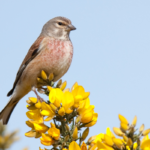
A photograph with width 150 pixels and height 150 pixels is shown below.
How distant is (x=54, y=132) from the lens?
212cm

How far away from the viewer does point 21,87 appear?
4.97 metres

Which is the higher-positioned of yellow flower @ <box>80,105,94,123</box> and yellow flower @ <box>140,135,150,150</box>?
yellow flower @ <box>80,105,94,123</box>

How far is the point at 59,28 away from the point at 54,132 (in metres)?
3.47

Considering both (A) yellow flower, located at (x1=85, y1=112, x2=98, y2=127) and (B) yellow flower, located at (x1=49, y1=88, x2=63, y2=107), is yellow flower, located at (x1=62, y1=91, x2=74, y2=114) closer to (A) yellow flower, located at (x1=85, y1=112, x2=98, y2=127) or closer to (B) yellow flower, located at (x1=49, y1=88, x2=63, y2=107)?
(B) yellow flower, located at (x1=49, y1=88, x2=63, y2=107)

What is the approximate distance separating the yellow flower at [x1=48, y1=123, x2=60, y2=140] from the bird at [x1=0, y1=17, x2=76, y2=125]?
230cm

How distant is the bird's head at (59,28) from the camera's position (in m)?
5.23

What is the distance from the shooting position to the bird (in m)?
4.59

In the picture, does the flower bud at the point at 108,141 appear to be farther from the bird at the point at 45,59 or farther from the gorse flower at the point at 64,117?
the bird at the point at 45,59

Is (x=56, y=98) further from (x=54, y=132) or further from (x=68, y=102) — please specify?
(x=54, y=132)

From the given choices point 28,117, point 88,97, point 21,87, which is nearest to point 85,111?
point 88,97

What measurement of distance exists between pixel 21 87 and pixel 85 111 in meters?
2.90

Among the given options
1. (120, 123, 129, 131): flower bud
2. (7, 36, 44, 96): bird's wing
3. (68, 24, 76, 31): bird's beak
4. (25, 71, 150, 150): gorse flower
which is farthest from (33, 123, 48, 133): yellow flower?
(68, 24, 76, 31): bird's beak

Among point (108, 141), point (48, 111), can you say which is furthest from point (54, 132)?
point (108, 141)

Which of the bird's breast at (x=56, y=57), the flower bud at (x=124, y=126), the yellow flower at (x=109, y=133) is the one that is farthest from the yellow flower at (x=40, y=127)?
the bird's breast at (x=56, y=57)
